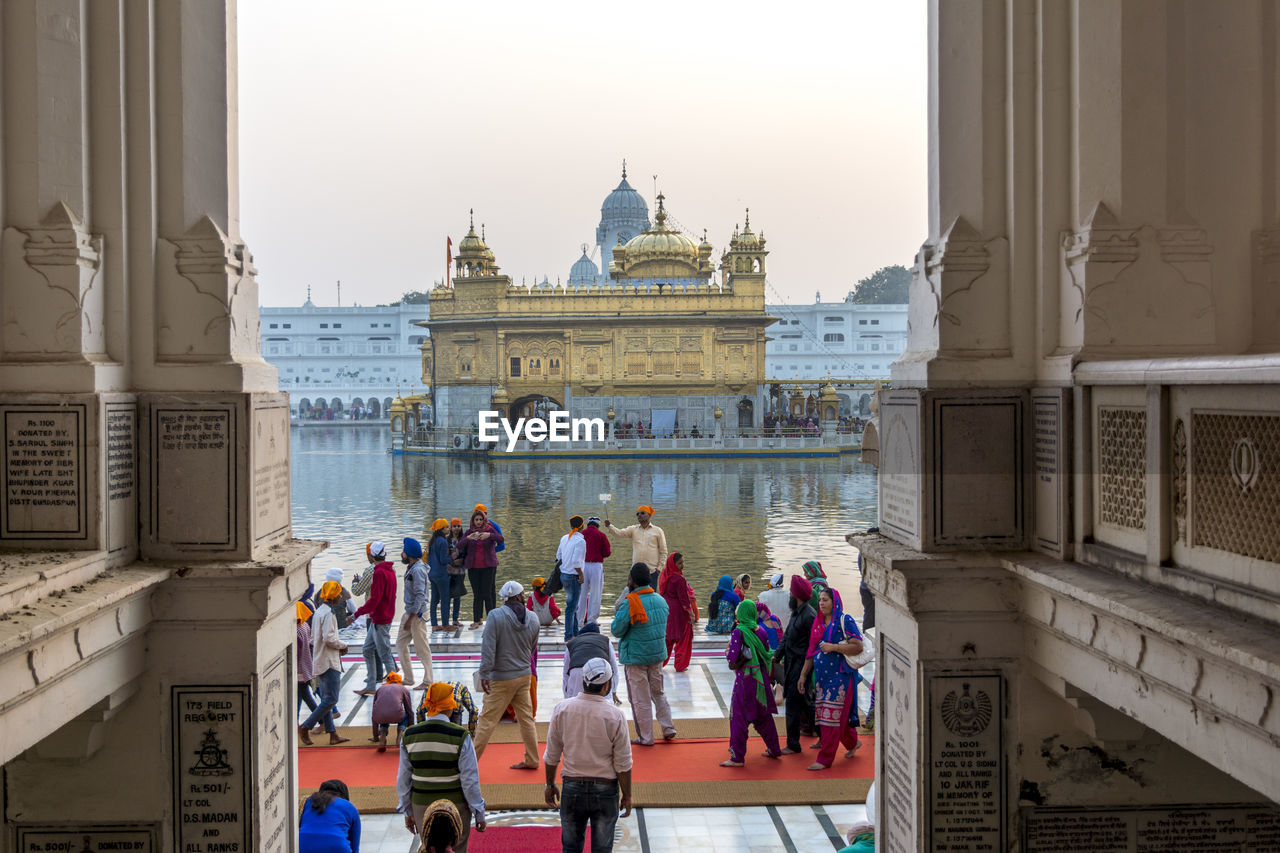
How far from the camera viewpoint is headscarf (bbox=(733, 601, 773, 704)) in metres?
6.75

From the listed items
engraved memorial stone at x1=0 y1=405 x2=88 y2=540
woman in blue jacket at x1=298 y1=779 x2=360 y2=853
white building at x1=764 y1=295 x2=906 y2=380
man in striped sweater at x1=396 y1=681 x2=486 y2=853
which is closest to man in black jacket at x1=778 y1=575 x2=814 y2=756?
man in striped sweater at x1=396 y1=681 x2=486 y2=853

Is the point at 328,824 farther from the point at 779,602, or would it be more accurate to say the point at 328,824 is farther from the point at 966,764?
the point at 779,602

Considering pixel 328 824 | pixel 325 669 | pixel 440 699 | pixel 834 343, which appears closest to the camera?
pixel 328 824

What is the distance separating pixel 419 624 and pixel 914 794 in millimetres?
5251

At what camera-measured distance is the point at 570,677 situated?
20.8 ft

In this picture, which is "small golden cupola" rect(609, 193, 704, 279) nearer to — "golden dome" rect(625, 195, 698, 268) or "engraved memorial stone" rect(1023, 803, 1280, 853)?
"golden dome" rect(625, 195, 698, 268)

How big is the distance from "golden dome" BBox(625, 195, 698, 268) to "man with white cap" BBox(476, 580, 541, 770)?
4249 cm

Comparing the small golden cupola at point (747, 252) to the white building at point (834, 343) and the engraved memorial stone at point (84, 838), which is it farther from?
the engraved memorial stone at point (84, 838)

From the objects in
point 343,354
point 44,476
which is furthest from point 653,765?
point 343,354

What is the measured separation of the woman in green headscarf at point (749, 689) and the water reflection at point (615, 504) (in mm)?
5461

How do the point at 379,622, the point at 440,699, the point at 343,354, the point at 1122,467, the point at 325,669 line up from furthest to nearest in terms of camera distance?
1. the point at 343,354
2. the point at 379,622
3. the point at 325,669
4. the point at 440,699
5. the point at 1122,467

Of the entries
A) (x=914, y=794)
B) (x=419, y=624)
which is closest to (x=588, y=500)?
(x=419, y=624)

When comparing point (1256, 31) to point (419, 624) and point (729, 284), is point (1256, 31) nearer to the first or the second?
point (419, 624)

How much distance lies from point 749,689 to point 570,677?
113 centimetres
